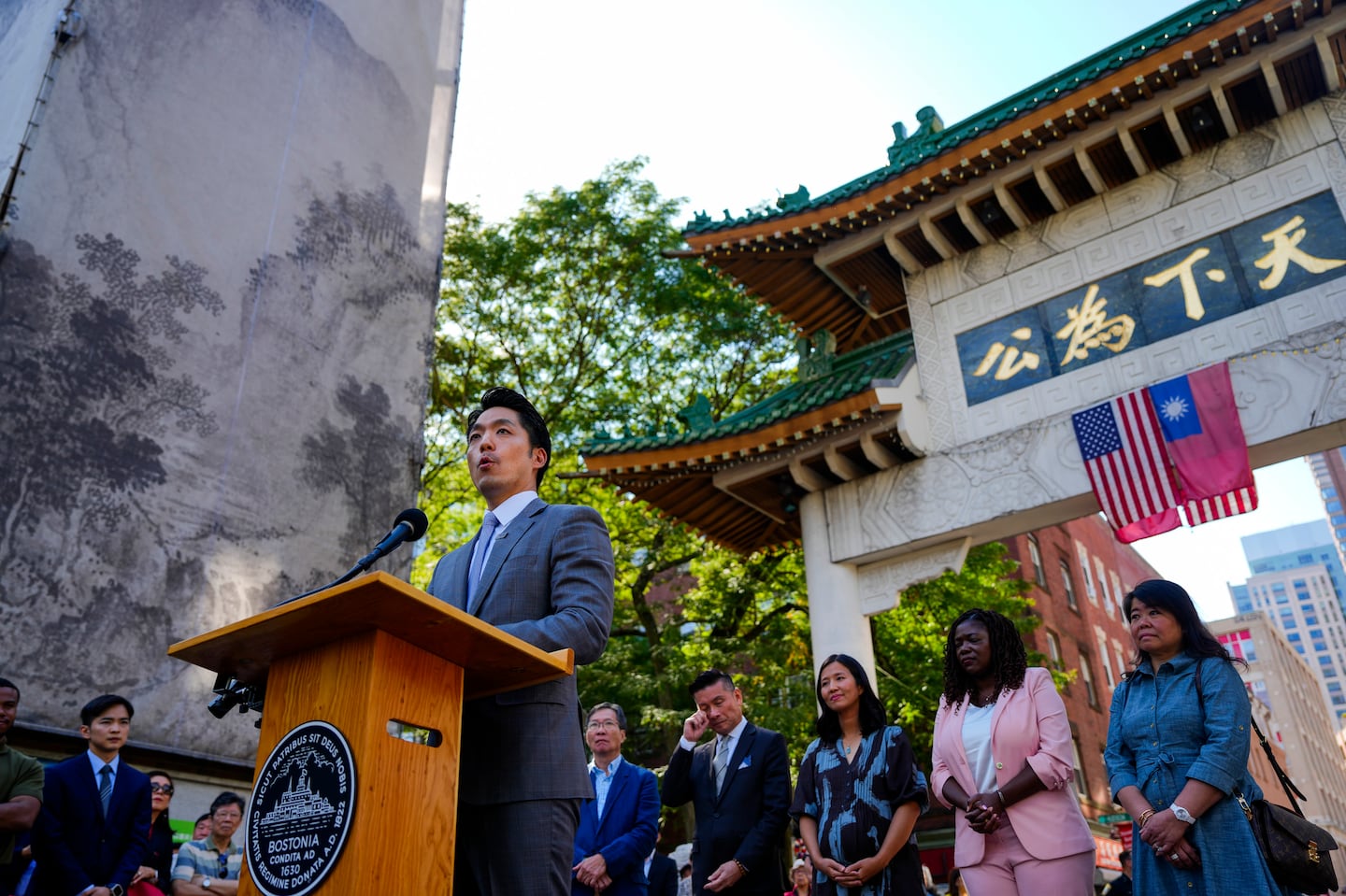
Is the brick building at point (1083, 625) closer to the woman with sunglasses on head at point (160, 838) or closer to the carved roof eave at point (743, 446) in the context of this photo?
the carved roof eave at point (743, 446)

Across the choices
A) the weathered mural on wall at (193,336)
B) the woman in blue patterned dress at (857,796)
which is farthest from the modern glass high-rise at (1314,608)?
the woman in blue patterned dress at (857,796)

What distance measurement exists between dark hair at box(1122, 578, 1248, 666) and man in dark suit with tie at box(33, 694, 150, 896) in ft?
16.8

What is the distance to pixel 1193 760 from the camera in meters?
3.72

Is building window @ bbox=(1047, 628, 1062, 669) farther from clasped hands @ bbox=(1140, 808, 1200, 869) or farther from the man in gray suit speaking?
the man in gray suit speaking

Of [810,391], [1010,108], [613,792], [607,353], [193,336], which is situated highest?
[607,353]

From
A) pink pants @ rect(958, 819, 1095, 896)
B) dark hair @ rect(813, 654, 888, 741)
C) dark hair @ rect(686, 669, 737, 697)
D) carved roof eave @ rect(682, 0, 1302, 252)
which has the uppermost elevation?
carved roof eave @ rect(682, 0, 1302, 252)

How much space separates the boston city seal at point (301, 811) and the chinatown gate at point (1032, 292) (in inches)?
312

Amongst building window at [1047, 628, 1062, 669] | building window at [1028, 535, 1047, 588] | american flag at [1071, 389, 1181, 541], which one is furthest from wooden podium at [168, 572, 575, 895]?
building window at [1028, 535, 1047, 588]

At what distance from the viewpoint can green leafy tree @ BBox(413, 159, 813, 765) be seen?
652 inches

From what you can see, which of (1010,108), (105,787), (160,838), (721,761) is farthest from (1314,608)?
(105,787)

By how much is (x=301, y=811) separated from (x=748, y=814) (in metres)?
3.67

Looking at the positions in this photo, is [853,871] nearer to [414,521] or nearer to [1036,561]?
[414,521]

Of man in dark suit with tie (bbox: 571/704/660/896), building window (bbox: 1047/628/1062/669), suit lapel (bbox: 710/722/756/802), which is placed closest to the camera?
man in dark suit with tie (bbox: 571/704/660/896)

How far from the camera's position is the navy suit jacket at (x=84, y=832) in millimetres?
4602
